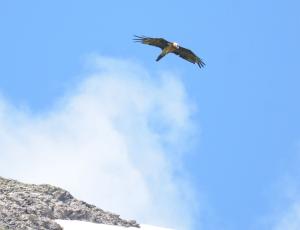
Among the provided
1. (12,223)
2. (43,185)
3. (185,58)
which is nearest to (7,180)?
(43,185)

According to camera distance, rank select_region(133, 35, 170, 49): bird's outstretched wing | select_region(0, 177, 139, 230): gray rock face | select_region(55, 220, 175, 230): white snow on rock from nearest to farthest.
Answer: select_region(133, 35, 170, 49): bird's outstretched wing < select_region(0, 177, 139, 230): gray rock face < select_region(55, 220, 175, 230): white snow on rock

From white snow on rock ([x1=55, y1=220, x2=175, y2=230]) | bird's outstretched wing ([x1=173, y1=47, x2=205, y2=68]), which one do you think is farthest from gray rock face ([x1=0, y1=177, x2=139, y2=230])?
bird's outstretched wing ([x1=173, y1=47, x2=205, y2=68])

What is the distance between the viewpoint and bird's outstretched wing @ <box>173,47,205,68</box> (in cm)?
6356

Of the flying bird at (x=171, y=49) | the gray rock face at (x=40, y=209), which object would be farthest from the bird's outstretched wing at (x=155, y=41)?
the gray rock face at (x=40, y=209)

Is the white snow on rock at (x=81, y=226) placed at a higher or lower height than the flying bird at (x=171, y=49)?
higher

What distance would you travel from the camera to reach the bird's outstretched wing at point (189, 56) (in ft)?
209

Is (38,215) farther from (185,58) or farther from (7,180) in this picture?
(185,58)

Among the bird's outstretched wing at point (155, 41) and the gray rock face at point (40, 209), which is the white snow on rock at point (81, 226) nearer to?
the gray rock face at point (40, 209)

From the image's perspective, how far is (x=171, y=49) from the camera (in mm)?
62344

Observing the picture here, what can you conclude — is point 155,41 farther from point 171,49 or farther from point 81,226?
point 81,226

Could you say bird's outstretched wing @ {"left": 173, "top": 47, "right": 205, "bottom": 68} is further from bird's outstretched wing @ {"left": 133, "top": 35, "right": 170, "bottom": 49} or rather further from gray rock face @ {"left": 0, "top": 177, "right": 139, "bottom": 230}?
gray rock face @ {"left": 0, "top": 177, "right": 139, "bottom": 230}

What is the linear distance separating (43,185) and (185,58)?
239 feet

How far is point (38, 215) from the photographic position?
112 m

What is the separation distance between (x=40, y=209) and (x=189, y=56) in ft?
184
